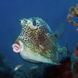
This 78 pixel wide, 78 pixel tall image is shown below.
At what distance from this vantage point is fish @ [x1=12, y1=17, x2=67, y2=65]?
247 centimetres

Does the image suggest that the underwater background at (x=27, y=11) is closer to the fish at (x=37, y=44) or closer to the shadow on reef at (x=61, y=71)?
the shadow on reef at (x=61, y=71)

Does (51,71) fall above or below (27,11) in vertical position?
below

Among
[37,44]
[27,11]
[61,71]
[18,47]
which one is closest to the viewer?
[18,47]

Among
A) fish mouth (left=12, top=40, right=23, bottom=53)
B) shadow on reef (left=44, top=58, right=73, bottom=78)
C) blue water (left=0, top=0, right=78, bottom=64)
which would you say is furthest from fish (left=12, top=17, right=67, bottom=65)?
blue water (left=0, top=0, right=78, bottom=64)

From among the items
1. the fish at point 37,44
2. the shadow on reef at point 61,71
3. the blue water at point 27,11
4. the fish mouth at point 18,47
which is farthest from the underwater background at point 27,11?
the fish mouth at point 18,47

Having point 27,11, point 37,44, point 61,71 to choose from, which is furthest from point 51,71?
point 27,11

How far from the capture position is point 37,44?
2.68m

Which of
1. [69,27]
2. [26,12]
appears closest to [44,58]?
[69,27]

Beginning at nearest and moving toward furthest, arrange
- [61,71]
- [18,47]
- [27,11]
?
1. [18,47]
2. [61,71]
3. [27,11]

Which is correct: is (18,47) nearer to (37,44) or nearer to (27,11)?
(37,44)

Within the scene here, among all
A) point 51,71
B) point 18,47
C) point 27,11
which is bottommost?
point 51,71

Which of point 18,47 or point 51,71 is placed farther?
point 51,71

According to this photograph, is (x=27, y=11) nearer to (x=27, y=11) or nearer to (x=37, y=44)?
(x=27, y=11)

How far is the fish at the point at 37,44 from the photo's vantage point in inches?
97.1
